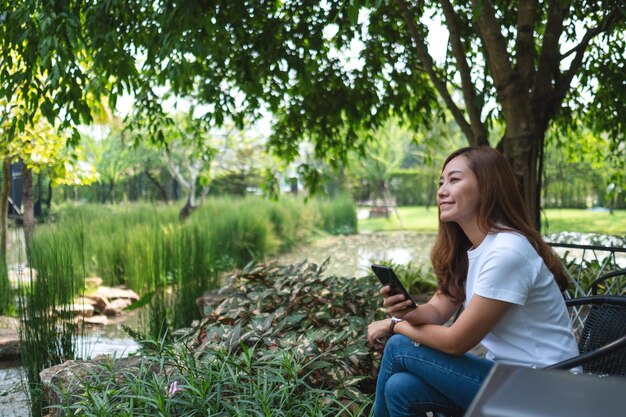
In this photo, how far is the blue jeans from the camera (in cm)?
149

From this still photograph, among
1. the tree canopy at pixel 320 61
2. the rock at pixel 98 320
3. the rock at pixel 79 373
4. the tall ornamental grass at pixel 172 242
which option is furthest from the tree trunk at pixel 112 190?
the rock at pixel 79 373

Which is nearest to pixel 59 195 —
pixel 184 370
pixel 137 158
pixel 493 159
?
pixel 137 158

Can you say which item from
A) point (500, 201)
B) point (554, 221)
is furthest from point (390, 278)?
point (554, 221)

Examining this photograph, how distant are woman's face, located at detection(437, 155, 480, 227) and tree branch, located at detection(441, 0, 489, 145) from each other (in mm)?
2162

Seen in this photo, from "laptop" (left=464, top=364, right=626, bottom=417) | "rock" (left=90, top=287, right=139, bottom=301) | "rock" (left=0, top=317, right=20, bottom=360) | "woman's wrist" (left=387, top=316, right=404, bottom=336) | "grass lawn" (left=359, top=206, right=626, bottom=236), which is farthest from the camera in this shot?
"grass lawn" (left=359, top=206, right=626, bottom=236)

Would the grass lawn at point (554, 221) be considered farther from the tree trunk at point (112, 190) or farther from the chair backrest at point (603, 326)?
the tree trunk at point (112, 190)

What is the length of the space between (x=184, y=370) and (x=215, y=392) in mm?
264

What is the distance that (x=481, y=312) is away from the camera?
56.3 inches

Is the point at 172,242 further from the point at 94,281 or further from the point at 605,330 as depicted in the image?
the point at 605,330

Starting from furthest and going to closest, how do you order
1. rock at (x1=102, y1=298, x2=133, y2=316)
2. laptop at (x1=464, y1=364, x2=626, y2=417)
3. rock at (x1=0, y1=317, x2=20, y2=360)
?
rock at (x1=102, y1=298, x2=133, y2=316), rock at (x1=0, y1=317, x2=20, y2=360), laptop at (x1=464, y1=364, x2=626, y2=417)

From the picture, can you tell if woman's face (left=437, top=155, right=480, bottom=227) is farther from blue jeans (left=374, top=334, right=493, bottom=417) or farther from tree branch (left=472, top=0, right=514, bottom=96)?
tree branch (left=472, top=0, right=514, bottom=96)

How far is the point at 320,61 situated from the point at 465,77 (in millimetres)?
1243

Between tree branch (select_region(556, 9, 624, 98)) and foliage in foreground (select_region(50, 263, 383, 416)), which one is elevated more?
tree branch (select_region(556, 9, 624, 98))

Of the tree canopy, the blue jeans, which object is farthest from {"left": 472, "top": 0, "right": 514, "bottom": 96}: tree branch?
the blue jeans
